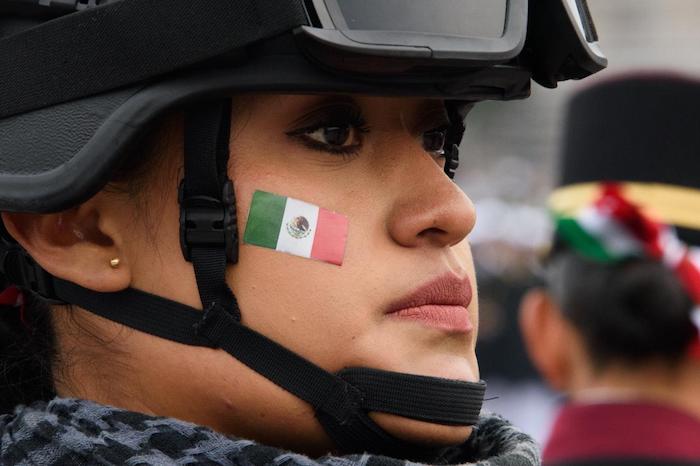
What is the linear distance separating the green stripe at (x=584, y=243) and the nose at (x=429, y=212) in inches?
25.7

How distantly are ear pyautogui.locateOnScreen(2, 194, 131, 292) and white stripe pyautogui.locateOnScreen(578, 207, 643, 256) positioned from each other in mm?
1157

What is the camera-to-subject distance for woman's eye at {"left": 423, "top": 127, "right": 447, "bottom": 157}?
105 inches

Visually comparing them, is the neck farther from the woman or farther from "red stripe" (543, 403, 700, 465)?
the woman


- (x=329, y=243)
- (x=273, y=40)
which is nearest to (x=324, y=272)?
(x=329, y=243)

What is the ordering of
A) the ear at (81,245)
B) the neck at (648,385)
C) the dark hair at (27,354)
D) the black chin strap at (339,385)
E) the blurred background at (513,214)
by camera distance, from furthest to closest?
the blurred background at (513,214)
the neck at (648,385)
the dark hair at (27,354)
the ear at (81,245)
the black chin strap at (339,385)

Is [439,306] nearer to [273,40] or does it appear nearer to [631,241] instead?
[273,40]

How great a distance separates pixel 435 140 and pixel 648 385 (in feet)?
2.63

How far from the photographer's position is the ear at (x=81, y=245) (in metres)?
2.54

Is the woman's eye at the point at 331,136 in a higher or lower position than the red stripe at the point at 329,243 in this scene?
higher

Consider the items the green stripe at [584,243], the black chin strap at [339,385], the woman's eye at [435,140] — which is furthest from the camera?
the green stripe at [584,243]

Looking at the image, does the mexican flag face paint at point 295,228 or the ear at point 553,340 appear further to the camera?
the ear at point 553,340

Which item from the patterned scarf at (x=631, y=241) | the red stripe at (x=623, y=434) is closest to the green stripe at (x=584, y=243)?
the patterned scarf at (x=631, y=241)

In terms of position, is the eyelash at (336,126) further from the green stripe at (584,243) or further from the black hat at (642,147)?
the black hat at (642,147)

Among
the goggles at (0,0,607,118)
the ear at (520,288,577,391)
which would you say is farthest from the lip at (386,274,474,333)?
the ear at (520,288,577,391)
